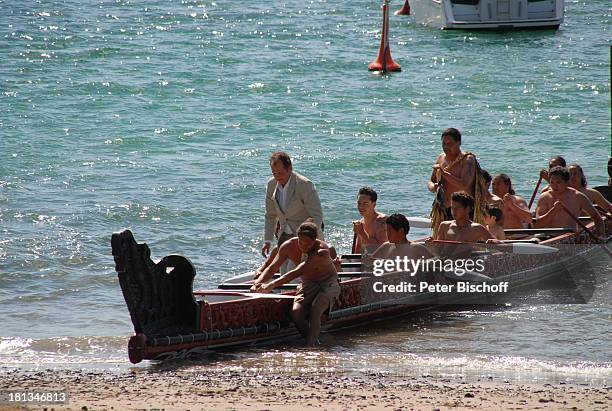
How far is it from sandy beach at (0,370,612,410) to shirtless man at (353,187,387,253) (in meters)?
2.74

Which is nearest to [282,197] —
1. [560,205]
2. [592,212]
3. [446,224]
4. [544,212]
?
[446,224]

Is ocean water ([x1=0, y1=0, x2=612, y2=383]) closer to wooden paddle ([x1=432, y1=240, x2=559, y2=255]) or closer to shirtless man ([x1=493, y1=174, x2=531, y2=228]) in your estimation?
wooden paddle ([x1=432, y1=240, x2=559, y2=255])

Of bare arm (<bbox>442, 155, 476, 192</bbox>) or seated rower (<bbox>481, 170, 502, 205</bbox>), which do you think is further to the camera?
seated rower (<bbox>481, 170, 502, 205</bbox>)

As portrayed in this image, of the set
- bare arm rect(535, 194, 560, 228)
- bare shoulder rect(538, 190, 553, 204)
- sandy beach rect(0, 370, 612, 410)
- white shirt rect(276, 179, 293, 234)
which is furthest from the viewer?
bare shoulder rect(538, 190, 553, 204)

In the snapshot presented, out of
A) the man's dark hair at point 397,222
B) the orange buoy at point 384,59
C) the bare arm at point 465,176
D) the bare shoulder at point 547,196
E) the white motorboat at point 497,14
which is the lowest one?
the man's dark hair at point 397,222

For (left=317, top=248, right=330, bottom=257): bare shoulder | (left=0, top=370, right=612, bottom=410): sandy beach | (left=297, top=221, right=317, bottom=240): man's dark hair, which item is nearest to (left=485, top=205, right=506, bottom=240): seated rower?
(left=317, top=248, right=330, bottom=257): bare shoulder

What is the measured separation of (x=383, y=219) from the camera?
12.9m

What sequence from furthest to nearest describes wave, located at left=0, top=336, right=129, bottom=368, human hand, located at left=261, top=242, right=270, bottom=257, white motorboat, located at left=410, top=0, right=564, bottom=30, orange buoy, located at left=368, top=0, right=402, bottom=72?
white motorboat, located at left=410, top=0, right=564, bottom=30 < orange buoy, located at left=368, top=0, right=402, bottom=72 < human hand, located at left=261, top=242, right=270, bottom=257 < wave, located at left=0, top=336, right=129, bottom=368

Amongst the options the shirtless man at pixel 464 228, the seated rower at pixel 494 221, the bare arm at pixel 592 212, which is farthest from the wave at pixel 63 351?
the bare arm at pixel 592 212

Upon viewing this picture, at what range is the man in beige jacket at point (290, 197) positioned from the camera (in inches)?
462

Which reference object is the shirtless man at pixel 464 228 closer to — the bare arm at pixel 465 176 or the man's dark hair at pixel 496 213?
the bare arm at pixel 465 176

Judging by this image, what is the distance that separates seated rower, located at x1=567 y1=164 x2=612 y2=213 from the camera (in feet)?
50.6

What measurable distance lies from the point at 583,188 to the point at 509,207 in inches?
46.6

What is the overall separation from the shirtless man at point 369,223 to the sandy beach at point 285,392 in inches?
108
